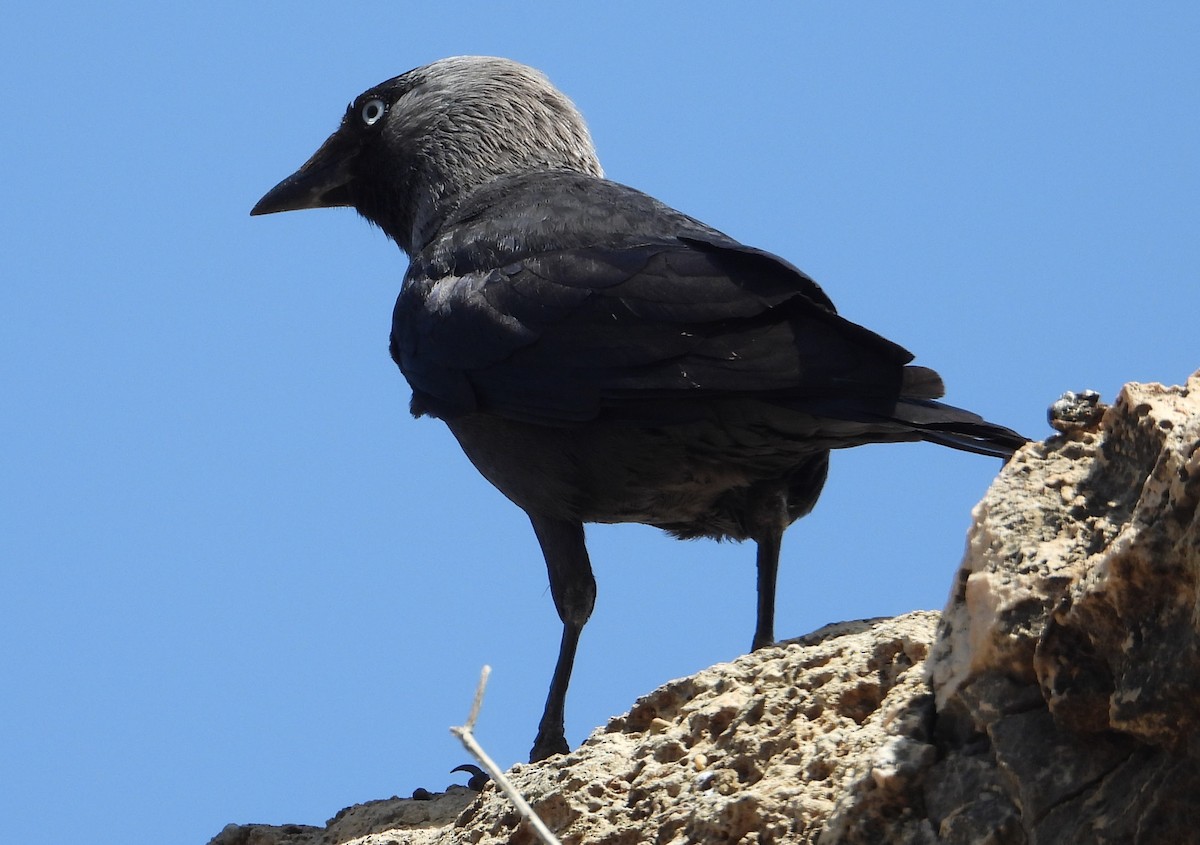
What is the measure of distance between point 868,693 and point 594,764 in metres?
0.88

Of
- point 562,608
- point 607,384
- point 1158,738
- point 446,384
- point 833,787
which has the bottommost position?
point 1158,738

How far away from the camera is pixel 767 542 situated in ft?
19.9

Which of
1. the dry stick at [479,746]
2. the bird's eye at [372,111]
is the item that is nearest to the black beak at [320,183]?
the bird's eye at [372,111]

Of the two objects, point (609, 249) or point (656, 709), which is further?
point (609, 249)

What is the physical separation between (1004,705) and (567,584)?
3104mm

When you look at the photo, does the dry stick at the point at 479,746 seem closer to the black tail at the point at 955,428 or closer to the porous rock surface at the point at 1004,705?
the porous rock surface at the point at 1004,705

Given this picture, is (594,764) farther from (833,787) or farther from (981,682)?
(981,682)

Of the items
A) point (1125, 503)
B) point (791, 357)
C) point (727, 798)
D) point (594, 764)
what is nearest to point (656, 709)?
point (594, 764)

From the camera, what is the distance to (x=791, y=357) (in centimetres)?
532

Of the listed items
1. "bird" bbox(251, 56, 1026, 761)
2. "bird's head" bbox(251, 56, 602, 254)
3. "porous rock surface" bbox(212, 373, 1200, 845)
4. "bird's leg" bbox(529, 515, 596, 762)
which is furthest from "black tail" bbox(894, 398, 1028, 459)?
"bird's head" bbox(251, 56, 602, 254)

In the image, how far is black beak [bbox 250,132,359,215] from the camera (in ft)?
27.7

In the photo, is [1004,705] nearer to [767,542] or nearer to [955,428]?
[955,428]

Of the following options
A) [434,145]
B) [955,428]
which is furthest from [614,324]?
[434,145]

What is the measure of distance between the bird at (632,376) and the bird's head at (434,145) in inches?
25.9
